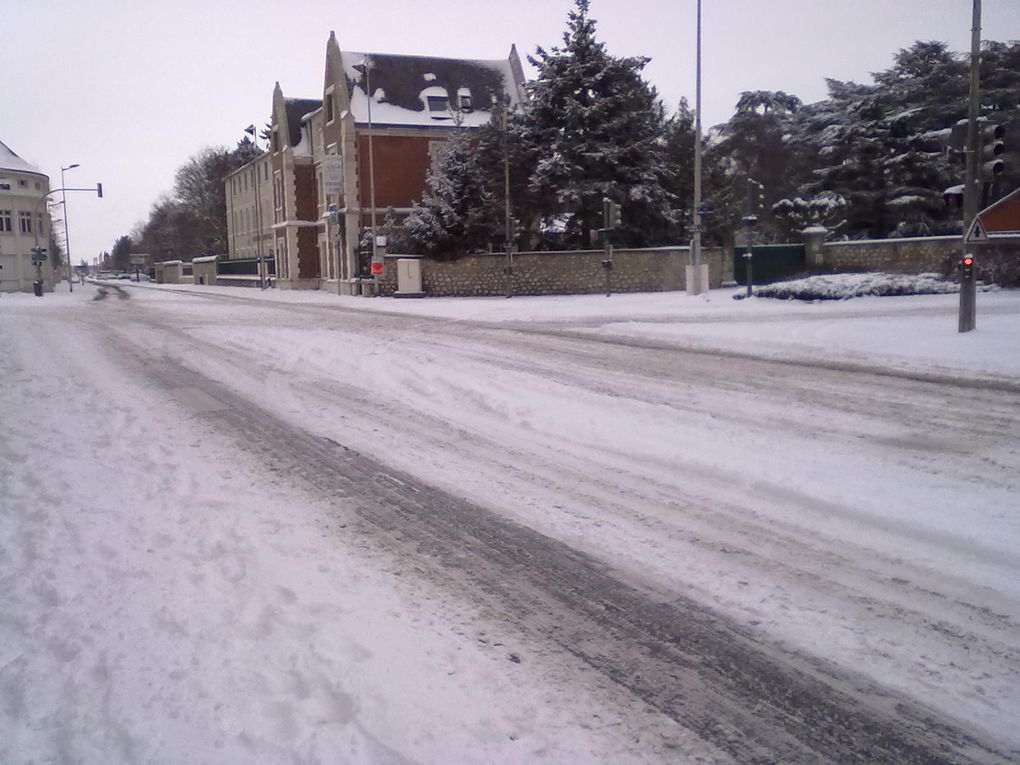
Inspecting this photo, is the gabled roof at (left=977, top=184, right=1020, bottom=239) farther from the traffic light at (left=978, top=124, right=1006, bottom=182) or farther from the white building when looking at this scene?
the white building

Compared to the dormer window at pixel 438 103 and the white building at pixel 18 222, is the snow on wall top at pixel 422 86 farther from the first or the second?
the white building at pixel 18 222

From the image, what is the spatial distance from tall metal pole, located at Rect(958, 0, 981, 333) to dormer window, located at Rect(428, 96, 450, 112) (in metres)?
38.2

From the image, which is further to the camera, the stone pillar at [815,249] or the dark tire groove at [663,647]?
the stone pillar at [815,249]

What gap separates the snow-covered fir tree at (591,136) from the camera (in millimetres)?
36250

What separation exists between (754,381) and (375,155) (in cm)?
3989

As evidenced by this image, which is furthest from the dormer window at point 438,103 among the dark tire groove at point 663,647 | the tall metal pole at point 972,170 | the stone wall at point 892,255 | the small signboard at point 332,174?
the dark tire groove at point 663,647

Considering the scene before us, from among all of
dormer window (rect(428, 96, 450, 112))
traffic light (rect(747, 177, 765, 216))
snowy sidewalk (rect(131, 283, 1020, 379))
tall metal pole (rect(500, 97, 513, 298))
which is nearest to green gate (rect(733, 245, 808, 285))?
traffic light (rect(747, 177, 765, 216))

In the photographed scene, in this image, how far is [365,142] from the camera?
47.3m

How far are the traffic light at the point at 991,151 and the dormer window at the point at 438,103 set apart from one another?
3888cm

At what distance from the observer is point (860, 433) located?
8.51m

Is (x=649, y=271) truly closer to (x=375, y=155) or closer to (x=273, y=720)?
(x=375, y=155)

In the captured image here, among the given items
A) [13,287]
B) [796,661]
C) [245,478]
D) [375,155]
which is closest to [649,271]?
[375,155]

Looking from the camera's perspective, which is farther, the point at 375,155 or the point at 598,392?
the point at 375,155

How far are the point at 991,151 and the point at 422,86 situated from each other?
4073 cm
